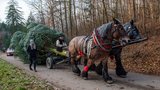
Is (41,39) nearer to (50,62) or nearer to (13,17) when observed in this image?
(50,62)

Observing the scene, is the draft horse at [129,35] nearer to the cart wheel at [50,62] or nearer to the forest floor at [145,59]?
the forest floor at [145,59]

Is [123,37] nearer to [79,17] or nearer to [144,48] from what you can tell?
[144,48]

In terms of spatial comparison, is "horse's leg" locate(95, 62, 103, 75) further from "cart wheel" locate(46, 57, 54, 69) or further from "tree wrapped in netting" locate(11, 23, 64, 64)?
"tree wrapped in netting" locate(11, 23, 64, 64)

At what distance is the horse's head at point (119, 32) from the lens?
36.4ft

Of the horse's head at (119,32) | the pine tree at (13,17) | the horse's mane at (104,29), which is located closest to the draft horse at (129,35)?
the horse's head at (119,32)

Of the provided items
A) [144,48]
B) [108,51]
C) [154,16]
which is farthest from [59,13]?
[108,51]

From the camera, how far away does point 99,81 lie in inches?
478

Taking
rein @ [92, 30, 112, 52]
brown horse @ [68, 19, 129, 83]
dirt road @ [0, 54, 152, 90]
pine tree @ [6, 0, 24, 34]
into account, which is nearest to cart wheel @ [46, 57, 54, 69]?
dirt road @ [0, 54, 152, 90]

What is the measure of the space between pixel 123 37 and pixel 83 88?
2.26m

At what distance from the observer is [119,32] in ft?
36.8

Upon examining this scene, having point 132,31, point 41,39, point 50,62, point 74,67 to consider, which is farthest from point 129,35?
point 41,39

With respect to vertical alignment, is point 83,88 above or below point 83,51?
below

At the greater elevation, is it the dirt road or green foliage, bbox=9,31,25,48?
green foliage, bbox=9,31,25,48

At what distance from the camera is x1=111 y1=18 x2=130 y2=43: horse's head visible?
36.4 feet
